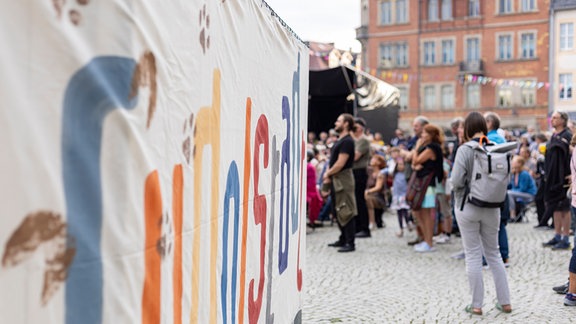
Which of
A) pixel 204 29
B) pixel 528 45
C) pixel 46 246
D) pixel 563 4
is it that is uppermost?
pixel 563 4

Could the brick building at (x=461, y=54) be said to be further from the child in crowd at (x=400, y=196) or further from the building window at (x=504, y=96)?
the child in crowd at (x=400, y=196)

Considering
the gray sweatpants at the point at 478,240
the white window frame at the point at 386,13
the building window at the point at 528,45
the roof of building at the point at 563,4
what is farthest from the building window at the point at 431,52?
the gray sweatpants at the point at 478,240

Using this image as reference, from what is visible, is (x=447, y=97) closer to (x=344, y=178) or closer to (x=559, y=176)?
(x=559, y=176)

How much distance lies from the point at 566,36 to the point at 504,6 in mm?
5280

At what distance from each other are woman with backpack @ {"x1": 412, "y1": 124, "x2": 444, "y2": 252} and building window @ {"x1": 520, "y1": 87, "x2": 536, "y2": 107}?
41.8 m

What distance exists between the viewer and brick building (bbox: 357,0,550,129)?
48250mm

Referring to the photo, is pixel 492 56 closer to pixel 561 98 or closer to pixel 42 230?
pixel 561 98

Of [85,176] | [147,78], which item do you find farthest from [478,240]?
[85,176]

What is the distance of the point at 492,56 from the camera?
49656 mm

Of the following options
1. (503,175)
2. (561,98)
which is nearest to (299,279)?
(503,175)

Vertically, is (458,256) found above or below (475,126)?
below

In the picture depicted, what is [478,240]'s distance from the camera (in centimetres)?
582

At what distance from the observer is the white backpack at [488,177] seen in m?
5.68

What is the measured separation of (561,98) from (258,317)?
4686 centimetres
